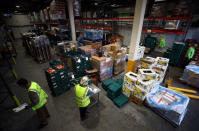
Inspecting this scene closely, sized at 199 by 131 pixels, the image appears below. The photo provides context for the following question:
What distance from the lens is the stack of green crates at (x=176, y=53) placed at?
5891mm

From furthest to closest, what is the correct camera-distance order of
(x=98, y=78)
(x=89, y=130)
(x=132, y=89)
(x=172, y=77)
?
(x=172, y=77) → (x=98, y=78) → (x=132, y=89) → (x=89, y=130)

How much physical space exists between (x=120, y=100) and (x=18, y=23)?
2330 centimetres

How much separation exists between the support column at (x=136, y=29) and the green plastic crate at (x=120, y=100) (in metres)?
1.71

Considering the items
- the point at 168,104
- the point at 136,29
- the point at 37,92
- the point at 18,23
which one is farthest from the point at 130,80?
the point at 18,23

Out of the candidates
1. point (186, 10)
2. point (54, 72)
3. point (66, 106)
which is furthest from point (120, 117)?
point (186, 10)

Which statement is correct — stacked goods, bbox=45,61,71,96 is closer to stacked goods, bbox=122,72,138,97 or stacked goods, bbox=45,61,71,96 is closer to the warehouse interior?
the warehouse interior

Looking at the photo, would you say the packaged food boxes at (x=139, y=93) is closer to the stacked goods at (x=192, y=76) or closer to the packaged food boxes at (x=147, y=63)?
the packaged food boxes at (x=147, y=63)

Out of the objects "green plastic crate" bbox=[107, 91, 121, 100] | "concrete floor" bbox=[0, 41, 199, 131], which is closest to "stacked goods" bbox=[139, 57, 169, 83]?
"concrete floor" bbox=[0, 41, 199, 131]

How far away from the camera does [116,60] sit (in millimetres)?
5141

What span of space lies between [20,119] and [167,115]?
4.51m

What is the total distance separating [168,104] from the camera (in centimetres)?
307

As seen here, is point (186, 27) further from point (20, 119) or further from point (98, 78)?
point (20, 119)

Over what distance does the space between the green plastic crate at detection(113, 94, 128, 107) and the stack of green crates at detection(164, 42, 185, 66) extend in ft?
15.3

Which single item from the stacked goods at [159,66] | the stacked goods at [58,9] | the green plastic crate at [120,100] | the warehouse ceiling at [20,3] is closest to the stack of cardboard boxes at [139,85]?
the green plastic crate at [120,100]
